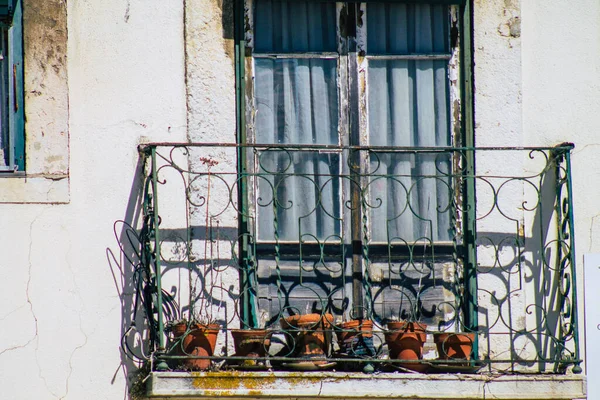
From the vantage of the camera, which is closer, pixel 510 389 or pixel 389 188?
pixel 510 389

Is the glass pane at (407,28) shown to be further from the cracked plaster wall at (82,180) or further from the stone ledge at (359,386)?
the stone ledge at (359,386)

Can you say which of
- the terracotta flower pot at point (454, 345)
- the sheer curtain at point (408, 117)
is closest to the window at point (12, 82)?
the sheer curtain at point (408, 117)

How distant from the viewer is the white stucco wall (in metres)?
5.82

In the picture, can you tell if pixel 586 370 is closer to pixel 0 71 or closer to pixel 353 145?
pixel 353 145

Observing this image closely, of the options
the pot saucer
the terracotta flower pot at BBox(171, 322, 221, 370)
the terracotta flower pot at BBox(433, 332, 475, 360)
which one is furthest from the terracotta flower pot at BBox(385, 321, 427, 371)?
the terracotta flower pot at BBox(171, 322, 221, 370)

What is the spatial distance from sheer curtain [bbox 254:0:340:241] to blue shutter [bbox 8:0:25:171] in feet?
4.44

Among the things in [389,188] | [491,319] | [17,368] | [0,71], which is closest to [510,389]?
[491,319]

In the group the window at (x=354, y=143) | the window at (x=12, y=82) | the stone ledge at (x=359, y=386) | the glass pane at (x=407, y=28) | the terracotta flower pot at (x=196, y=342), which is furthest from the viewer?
the glass pane at (x=407, y=28)

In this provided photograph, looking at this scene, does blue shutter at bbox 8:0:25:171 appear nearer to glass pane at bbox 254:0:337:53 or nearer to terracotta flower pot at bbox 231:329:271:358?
glass pane at bbox 254:0:337:53

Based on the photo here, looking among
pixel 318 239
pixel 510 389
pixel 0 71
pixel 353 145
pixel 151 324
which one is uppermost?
pixel 0 71

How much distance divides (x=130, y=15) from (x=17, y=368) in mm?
2111

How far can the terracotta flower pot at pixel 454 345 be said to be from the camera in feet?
19.2

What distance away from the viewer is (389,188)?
6.22 metres

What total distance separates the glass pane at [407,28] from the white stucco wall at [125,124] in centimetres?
22
